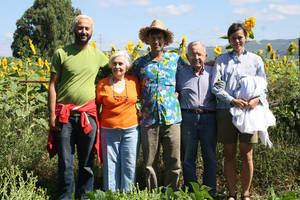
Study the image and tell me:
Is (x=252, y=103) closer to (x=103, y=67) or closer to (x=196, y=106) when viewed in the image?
(x=196, y=106)

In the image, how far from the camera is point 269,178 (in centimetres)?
407

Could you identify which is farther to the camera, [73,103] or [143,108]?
[143,108]

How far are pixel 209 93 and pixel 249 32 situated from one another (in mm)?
1117

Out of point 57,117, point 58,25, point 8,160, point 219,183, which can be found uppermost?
point 58,25

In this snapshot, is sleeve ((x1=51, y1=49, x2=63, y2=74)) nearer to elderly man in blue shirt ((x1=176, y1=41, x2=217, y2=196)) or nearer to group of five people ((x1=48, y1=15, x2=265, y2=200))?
group of five people ((x1=48, y1=15, x2=265, y2=200))

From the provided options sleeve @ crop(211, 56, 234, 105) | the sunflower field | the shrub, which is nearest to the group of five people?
sleeve @ crop(211, 56, 234, 105)

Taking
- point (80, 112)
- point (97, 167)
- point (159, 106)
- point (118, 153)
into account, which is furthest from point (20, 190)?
point (97, 167)

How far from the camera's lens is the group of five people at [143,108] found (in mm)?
3260

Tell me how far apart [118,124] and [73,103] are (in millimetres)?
439

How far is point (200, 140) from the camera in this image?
138 inches

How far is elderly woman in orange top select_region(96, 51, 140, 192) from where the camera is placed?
3.29 m

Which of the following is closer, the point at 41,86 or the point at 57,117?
the point at 57,117

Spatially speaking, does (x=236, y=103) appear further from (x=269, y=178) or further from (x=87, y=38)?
(x=87, y=38)

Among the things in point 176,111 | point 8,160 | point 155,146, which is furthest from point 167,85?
point 8,160
